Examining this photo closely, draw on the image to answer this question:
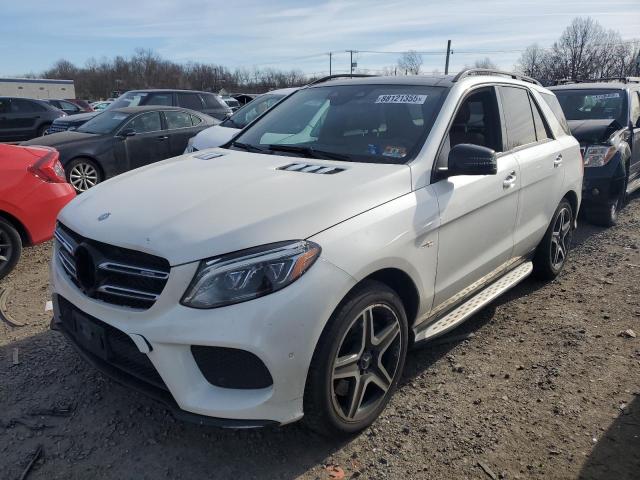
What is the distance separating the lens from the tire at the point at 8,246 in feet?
15.1

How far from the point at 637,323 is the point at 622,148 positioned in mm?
3578

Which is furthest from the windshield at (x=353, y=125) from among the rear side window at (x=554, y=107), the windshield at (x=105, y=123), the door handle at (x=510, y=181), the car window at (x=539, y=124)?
the windshield at (x=105, y=123)

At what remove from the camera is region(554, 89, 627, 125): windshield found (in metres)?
7.61

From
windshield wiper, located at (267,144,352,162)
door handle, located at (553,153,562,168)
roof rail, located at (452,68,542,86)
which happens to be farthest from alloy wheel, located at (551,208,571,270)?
windshield wiper, located at (267,144,352,162)

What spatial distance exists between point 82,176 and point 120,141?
2.99 ft

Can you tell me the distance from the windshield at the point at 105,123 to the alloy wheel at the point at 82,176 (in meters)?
0.80

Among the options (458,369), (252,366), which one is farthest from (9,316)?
(458,369)

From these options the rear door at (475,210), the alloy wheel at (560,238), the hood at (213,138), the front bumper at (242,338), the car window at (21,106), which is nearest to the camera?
the front bumper at (242,338)

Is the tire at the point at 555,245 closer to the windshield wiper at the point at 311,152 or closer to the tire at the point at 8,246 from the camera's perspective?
the windshield wiper at the point at 311,152

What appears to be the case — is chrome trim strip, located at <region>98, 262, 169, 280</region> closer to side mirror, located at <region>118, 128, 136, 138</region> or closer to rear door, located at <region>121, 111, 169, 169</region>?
rear door, located at <region>121, 111, 169, 169</region>

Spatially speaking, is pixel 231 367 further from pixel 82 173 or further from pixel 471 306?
pixel 82 173

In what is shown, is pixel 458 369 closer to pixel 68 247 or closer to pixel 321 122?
pixel 321 122

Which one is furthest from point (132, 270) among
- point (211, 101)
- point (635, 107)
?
point (211, 101)

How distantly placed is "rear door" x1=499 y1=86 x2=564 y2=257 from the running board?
0.57 ft
